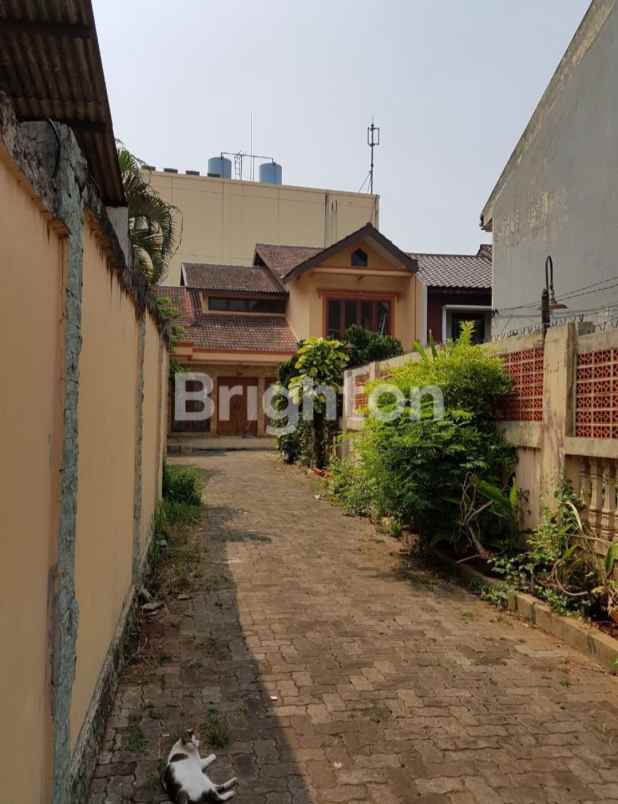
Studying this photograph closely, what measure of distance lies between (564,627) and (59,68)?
5.03 meters

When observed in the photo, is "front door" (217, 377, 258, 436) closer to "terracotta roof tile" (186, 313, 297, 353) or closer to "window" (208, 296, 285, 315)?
"terracotta roof tile" (186, 313, 297, 353)

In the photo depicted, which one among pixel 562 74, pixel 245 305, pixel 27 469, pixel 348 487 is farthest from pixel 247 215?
pixel 27 469

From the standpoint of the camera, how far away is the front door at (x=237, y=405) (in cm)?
2141

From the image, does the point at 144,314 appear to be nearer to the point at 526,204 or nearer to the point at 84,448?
the point at 84,448

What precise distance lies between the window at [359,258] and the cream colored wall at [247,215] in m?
12.2

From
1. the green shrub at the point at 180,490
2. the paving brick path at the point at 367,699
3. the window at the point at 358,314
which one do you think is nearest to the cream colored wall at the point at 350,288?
the window at the point at 358,314

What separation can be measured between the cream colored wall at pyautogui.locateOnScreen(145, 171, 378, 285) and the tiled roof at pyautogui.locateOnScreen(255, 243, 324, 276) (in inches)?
275

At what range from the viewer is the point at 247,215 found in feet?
107

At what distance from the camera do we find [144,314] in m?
5.24

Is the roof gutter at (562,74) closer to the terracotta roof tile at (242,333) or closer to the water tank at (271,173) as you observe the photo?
the terracotta roof tile at (242,333)

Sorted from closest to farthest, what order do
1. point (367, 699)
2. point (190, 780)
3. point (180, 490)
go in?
point (190, 780) < point (367, 699) < point (180, 490)

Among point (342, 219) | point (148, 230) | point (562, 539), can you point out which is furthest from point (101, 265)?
point (342, 219)

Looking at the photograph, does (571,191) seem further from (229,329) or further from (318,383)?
(229,329)

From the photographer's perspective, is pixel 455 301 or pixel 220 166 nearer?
pixel 455 301
